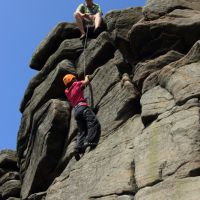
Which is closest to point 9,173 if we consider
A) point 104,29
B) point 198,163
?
point 104,29

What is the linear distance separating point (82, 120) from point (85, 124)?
0.69 feet

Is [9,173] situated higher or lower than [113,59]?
lower

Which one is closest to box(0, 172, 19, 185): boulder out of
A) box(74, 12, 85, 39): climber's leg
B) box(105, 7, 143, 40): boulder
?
box(74, 12, 85, 39): climber's leg

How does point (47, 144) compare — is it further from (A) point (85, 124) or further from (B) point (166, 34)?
(B) point (166, 34)

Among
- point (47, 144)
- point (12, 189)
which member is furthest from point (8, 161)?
point (47, 144)

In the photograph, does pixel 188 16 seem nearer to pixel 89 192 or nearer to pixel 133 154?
pixel 133 154

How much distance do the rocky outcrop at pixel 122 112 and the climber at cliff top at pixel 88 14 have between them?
23.4 inches

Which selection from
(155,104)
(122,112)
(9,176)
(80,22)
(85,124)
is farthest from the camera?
(9,176)

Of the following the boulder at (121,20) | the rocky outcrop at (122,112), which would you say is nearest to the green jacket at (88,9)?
the rocky outcrop at (122,112)

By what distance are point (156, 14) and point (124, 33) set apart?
1253 mm

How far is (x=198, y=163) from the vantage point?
13172 millimetres

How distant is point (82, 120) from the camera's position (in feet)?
60.6

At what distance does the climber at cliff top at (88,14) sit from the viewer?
70.0 ft

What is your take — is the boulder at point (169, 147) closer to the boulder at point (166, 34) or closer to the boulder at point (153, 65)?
the boulder at point (153, 65)
